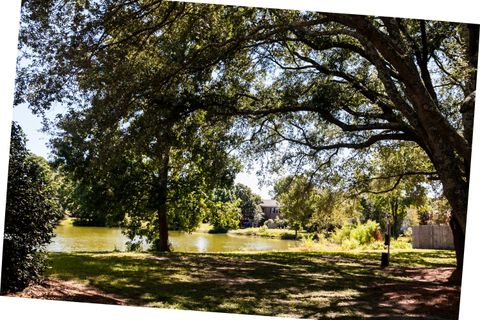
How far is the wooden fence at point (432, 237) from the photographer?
1670 cm

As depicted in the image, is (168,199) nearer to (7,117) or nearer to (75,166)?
(75,166)

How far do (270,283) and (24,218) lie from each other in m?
4.58

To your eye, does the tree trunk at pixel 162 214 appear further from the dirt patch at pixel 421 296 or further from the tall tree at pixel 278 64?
the dirt patch at pixel 421 296

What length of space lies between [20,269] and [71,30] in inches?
156

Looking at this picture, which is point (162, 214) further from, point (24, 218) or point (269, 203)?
point (24, 218)

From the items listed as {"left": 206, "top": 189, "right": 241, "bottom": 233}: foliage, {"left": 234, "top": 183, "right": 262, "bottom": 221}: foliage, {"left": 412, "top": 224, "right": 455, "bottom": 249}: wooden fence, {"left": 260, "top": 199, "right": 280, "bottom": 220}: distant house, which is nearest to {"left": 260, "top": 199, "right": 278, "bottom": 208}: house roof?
{"left": 260, "top": 199, "right": 280, "bottom": 220}: distant house

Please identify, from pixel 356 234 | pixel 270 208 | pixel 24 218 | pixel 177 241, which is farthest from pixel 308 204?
pixel 24 218

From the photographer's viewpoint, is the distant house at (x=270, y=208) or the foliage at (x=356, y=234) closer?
the distant house at (x=270, y=208)

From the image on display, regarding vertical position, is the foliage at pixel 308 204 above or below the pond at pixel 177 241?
above

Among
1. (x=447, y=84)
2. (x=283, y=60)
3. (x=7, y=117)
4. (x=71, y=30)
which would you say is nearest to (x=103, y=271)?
(x=7, y=117)

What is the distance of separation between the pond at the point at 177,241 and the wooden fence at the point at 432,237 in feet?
18.2

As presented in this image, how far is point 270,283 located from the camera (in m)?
8.80

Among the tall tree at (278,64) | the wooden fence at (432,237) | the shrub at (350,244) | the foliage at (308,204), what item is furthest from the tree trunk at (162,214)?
the wooden fence at (432,237)

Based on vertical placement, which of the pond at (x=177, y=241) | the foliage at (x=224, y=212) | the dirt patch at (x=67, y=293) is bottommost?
the pond at (x=177, y=241)
